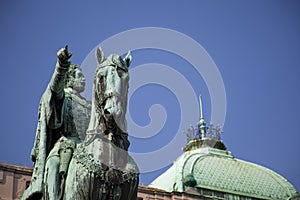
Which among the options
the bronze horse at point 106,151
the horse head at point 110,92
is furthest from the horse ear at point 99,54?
the bronze horse at point 106,151

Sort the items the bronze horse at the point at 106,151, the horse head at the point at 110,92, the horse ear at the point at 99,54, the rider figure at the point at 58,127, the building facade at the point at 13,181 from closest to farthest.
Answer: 1. the bronze horse at the point at 106,151
2. the horse head at the point at 110,92
3. the rider figure at the point at 58,127
4. the horse ear at the point at 99,54
5. the building facade at the point at 13,181

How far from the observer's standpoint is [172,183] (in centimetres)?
4806

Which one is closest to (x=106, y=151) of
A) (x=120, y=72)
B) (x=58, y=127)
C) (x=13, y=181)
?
(x=120, y=72)

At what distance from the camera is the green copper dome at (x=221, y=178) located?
48500mm

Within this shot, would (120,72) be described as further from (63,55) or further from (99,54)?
(63,55)

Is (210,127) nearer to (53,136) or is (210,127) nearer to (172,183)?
(172,183)

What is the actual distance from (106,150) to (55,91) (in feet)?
4.74

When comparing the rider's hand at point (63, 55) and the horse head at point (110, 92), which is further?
the rider's hand at point (63, 55)

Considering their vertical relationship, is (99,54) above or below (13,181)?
below

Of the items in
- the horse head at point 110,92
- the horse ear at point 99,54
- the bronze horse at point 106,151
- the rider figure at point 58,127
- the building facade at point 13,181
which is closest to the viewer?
the bronze horse at point 106,151

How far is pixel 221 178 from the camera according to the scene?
5066 centimetres

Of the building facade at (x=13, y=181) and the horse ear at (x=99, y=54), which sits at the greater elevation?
the building facade at (x=13, y=181)

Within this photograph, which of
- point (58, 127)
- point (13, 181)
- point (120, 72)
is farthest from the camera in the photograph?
point (13, 181)

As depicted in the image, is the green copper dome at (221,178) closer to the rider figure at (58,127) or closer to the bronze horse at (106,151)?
the rider figure at (58,127)
